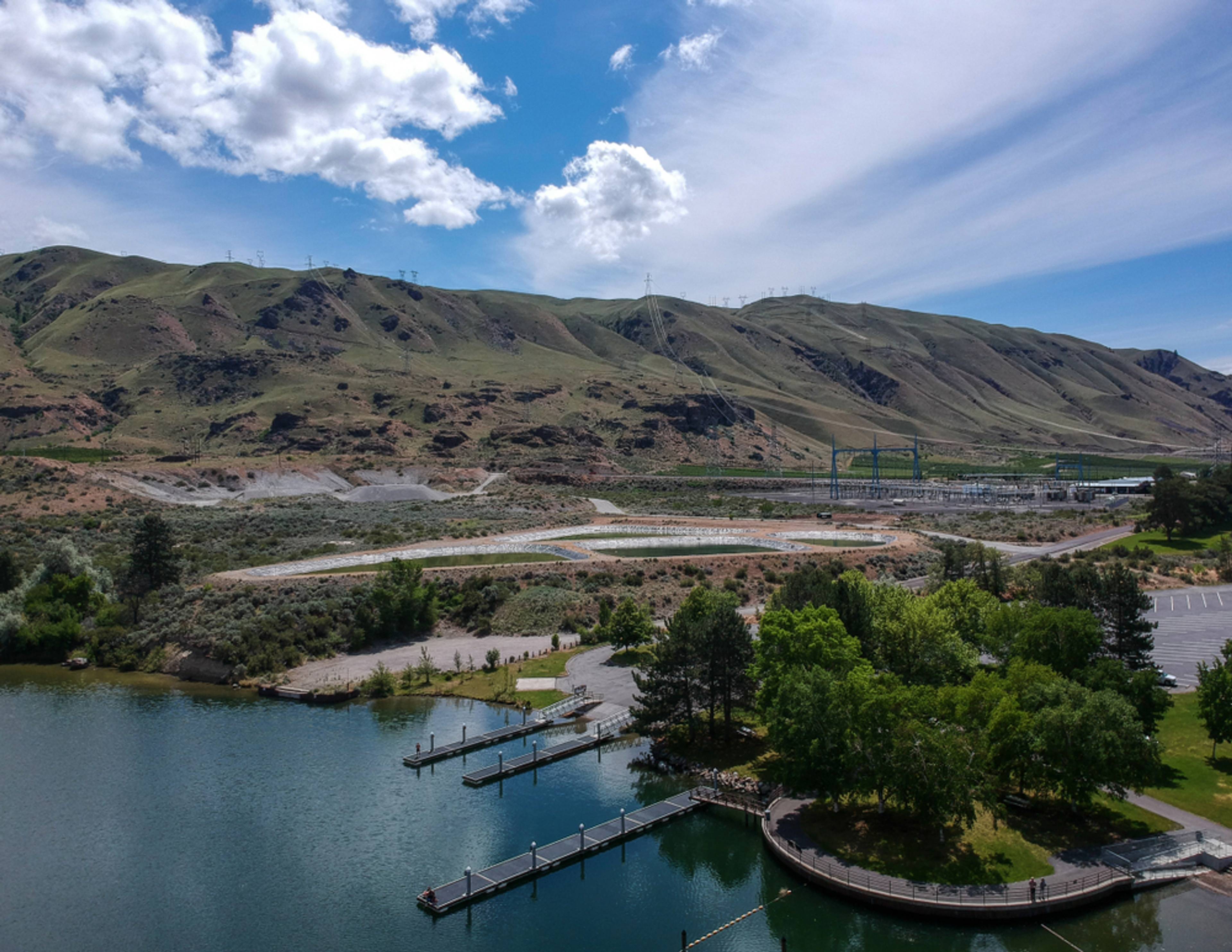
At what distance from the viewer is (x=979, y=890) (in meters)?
25.2

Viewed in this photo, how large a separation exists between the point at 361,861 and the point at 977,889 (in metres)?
19.7

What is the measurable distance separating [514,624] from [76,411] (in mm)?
151547

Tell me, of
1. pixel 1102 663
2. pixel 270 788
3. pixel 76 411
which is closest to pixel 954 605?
pixel 1102 663

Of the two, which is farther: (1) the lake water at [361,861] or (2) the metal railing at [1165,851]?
(2) the metal railing at [1165,851]

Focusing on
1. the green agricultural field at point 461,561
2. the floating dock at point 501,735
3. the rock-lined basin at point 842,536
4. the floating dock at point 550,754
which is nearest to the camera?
the floating dock at point 550,754

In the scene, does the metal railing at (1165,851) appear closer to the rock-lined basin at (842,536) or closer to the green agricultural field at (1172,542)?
the rock-lined basin at (842,536)

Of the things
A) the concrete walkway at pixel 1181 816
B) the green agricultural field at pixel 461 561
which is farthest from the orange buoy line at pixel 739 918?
the green agricultural field at pixel 461 561

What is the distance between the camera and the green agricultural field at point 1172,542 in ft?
275

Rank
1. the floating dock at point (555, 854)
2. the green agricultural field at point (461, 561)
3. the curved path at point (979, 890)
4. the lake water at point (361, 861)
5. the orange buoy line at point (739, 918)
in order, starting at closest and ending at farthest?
the lake water at point (361, 861) → the orange buoy line at point (739, 918) → the curved path at point (979, 890) → the floating dock at point (555, 854) → the green agricultural field at point (461, 561)

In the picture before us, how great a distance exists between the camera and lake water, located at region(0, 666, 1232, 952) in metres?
24.4

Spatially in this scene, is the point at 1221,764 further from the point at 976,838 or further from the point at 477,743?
the point at 477,743

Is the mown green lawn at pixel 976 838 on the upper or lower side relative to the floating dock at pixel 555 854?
upper

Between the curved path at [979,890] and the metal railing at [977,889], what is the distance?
0.06 ft

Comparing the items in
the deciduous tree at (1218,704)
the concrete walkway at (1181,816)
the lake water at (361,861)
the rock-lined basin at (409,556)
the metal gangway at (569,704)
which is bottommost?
the lake water at (361,861)
